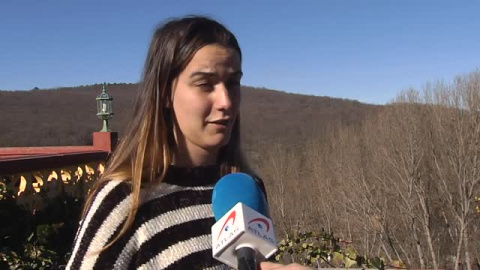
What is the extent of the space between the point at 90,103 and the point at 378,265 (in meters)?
52.3

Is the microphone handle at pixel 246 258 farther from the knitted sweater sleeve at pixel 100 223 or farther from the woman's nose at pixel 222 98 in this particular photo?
the woman's nose at pixel 222 98

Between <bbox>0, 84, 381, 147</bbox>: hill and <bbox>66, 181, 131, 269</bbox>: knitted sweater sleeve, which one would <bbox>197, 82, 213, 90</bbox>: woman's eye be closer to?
<bbox>66, 181, 131, 269</bbox>: knitted sweater sleeve

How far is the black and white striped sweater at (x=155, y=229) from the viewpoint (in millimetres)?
1037

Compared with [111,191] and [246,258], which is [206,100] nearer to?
[111,191]

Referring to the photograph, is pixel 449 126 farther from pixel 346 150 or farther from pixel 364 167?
pixel 346 150

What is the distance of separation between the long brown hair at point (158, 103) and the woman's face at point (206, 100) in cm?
2

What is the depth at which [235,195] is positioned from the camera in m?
1.04

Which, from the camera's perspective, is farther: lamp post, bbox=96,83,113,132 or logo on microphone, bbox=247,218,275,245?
lamp post, bbox=96,83,113,132

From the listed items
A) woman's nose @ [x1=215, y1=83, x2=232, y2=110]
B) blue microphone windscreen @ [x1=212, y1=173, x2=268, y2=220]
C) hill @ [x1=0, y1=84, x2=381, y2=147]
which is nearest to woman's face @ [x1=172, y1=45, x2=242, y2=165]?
woman's nose @ [x1=215, y1=83, x2=232, y2=110]

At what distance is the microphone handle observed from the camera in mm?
839

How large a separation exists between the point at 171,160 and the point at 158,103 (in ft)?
0.42

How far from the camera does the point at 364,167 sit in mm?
30500

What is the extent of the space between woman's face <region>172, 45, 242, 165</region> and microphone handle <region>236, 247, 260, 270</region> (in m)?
0.39

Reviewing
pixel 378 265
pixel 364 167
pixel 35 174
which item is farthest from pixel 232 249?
pixel 364 167
